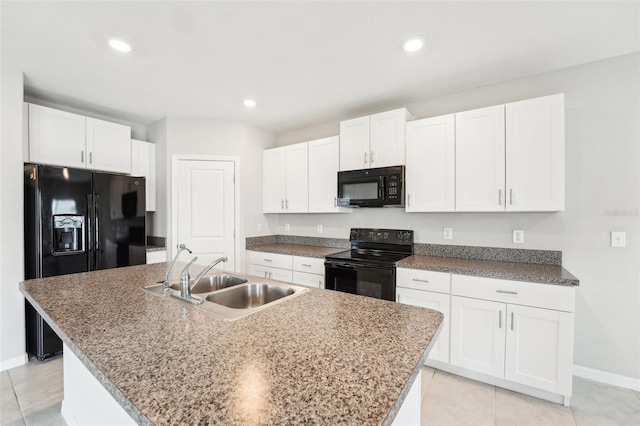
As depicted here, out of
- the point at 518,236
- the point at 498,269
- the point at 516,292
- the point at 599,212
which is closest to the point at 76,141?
the point at 498,269

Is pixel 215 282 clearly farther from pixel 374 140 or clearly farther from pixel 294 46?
pixel 374 140

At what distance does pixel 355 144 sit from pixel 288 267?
5.12 feet

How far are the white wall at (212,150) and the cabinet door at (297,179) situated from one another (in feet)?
1.59

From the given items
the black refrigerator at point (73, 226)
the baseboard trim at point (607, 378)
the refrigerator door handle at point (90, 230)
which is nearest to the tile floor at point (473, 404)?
the baseboard trim at point (607, 378)

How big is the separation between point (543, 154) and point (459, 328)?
1.47 metres

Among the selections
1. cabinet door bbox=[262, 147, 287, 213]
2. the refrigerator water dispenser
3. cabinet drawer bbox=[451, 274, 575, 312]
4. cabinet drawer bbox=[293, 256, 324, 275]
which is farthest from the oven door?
the refrigerator water dispenser

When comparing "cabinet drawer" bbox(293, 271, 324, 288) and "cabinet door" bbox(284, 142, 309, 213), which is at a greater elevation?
"cabinet door" bbox(284, 142, 309, 213)

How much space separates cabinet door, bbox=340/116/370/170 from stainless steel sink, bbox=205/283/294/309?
180 centimetres

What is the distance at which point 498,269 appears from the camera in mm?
2186

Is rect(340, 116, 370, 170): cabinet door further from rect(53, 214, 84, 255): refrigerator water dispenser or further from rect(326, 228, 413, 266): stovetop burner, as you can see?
rect(53, 214, 84, 255): refrigerator water dispenser

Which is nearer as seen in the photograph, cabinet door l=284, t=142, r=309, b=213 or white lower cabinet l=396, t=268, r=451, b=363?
white lower cabinet l=396, t=268, r=451, b=363

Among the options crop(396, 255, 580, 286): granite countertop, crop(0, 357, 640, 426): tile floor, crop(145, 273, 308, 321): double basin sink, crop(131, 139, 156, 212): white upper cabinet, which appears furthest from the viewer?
crop(131, 139, 156, 212): white upper cabinet

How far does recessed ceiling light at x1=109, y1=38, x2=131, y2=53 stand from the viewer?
200 cm

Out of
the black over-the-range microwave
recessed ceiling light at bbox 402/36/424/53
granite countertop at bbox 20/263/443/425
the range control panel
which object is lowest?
granite countertop at bbox 20/263/443/425
